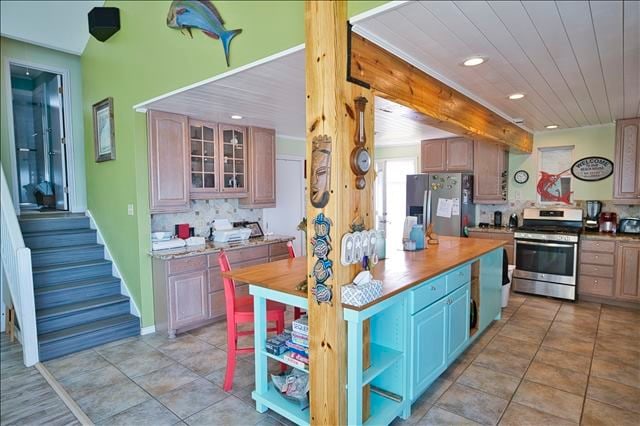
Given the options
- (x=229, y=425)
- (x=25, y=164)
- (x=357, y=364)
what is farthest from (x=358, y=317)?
(x=25, y=164)

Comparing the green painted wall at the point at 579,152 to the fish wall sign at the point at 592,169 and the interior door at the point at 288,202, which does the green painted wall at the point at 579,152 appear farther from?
the interior door at the point at 288,202

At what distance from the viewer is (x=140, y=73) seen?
3.53 m

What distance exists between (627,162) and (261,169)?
466 cm

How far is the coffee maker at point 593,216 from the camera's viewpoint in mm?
4875

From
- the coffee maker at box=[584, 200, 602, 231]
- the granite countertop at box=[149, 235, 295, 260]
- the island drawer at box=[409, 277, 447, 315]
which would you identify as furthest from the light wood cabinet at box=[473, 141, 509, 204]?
the island drawer at box=[409, 277, 447, 315]

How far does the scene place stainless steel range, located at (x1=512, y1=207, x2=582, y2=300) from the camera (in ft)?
15.2

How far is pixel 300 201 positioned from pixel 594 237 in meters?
4.09

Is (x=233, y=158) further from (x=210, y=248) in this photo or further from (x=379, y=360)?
(x=379, y=360)

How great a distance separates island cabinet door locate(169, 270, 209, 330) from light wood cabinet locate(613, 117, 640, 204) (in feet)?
17.1

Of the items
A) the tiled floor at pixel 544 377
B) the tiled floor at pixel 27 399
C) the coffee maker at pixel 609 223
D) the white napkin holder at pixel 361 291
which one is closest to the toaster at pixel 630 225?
the coffee maker at pixel 609 223

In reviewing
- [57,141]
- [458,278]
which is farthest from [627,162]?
[57,141]

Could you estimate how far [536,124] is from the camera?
4719 mm

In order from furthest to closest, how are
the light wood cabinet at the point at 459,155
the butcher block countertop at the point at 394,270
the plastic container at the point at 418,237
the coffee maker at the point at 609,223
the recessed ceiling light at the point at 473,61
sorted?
the light wood cabinet at the point at 459,155, the coffee maker at the point at 609,223, the plastic container at the point at 418,237, the recessed ceiling light at the point at 473,61, the butcher block countertop at the point at 394,270

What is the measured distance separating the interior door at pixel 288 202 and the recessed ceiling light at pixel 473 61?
3.57 metres
